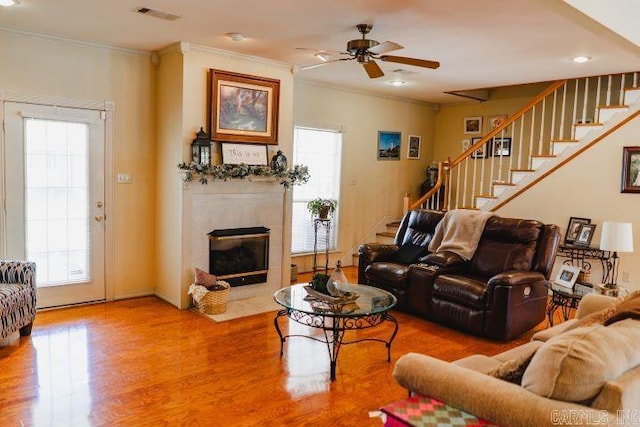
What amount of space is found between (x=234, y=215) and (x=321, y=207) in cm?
144

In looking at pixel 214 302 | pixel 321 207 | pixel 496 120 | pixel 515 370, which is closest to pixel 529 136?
pixel 496 120

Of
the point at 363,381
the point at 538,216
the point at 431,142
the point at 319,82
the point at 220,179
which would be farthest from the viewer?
the point at 431,142

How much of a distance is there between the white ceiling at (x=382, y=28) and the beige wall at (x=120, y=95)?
0.20 m

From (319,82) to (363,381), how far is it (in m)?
4.38

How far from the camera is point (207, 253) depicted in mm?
5195

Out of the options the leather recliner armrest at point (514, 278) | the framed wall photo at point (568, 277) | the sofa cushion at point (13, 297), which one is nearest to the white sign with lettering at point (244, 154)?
the sofa cushion at point (13, 297)

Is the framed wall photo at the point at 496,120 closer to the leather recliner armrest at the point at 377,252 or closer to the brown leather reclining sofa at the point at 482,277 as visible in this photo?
the brown leather reclining sofa at the point at 482,277

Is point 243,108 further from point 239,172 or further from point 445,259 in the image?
point 445,259

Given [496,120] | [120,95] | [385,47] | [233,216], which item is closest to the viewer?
[385,47]

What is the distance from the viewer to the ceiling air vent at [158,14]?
3.83 metres

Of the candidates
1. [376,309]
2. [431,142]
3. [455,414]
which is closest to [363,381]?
[376,309]

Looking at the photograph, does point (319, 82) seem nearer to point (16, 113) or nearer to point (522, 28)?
point (522, 28)

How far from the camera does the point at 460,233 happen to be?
5152 mm

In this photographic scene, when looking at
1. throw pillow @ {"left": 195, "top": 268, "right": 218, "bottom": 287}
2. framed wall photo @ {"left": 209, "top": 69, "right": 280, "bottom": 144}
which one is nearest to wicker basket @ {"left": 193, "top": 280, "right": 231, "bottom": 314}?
throw pillow @ {"left": 195, "top": 268, "right": 218, "bottom": 287}
